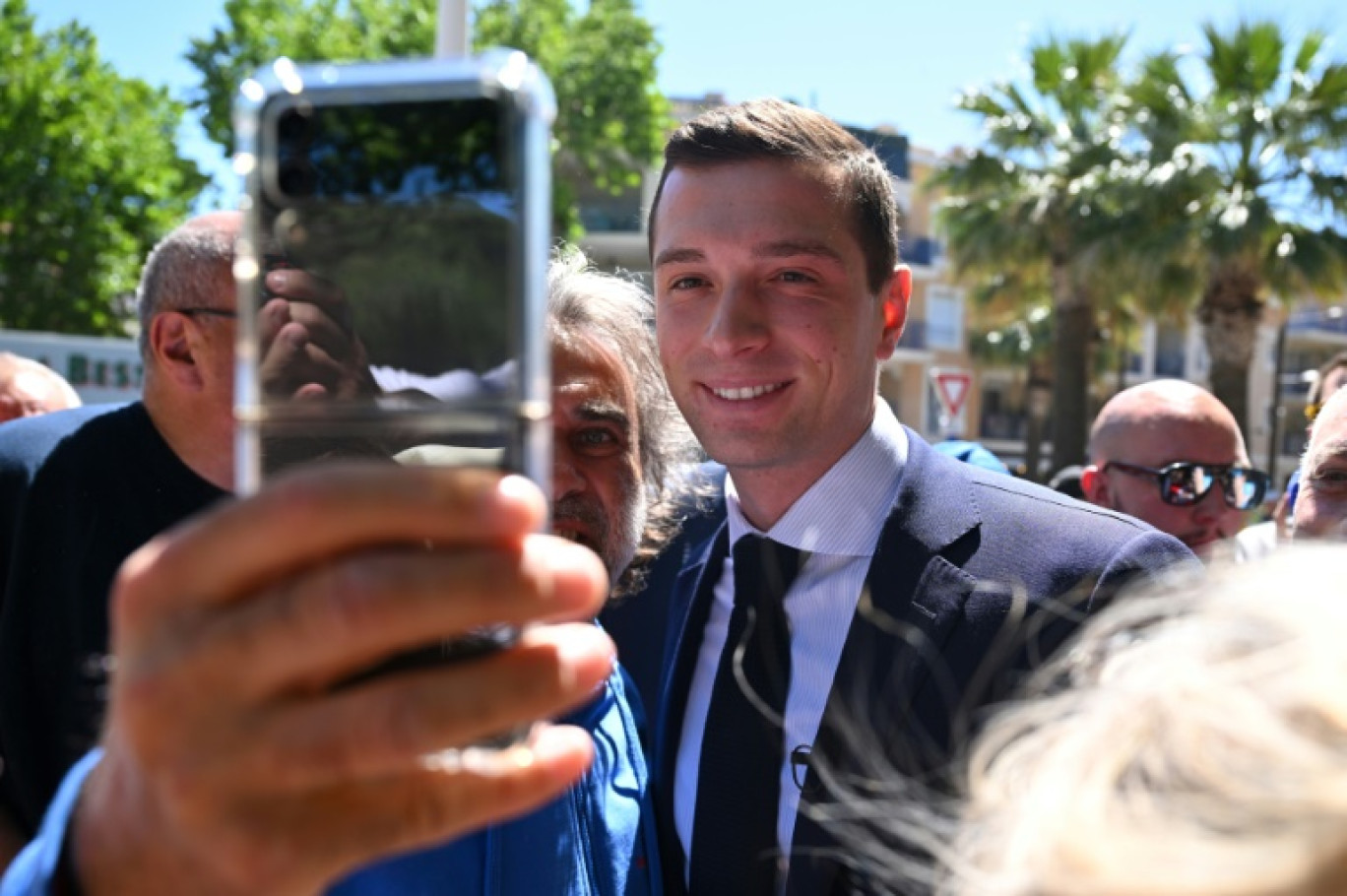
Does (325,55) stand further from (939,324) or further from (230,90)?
(939,324)

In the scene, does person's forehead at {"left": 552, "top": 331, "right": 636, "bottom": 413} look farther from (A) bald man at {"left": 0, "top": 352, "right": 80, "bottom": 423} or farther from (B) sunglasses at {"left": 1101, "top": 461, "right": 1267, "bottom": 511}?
(A) bald man at {"left": 0, "top": 352, "right": 80, "bottom": 423}

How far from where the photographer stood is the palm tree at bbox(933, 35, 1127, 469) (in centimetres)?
1861

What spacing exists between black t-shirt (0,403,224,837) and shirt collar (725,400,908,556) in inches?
52.0

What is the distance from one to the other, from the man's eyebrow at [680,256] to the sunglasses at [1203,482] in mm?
2546

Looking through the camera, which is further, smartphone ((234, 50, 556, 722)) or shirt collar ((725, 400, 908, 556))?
shirt collar ((725, 400, 908, 556))

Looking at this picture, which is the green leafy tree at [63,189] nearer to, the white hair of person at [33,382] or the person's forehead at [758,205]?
the white hair of person at [33,382]

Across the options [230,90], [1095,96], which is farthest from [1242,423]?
[230,90]

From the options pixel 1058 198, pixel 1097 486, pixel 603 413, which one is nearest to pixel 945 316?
pixel 1058 198

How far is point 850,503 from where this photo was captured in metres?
2.22

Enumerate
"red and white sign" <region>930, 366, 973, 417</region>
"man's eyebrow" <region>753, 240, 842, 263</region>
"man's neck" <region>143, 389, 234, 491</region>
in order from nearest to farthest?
"man's eyebrow" <region>753, 240, 842, 263</region> → "man's neck" <region>143, 389, 234, 491</region> → "red and white sign" <region>930, 366, 973, 417</region>

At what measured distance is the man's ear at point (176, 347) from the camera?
2902mm

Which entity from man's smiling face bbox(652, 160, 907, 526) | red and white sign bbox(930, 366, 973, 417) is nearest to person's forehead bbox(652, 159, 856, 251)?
man's smiling face bbox(652, 160, 907, 526)

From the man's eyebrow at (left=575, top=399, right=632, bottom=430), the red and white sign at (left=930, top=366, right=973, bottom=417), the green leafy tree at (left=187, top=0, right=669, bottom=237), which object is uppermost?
the green leafy tree at (left=187, top=0, right=669, bottom=237)

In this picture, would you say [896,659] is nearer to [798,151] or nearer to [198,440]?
[798,151]
